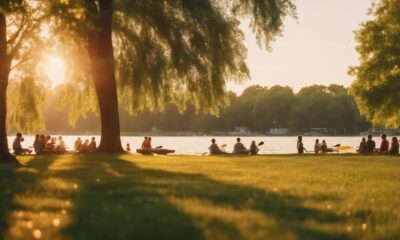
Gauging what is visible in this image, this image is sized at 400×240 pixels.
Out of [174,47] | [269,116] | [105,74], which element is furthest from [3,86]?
[269,116]

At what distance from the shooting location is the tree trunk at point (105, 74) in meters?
27.2

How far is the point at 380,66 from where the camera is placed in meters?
42.0

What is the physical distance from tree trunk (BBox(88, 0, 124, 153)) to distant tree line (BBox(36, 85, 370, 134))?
5660 inches

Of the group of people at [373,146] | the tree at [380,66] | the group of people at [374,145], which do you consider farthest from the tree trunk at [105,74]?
the tree at [380,66]

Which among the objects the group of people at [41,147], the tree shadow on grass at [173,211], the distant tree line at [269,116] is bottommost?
the tree shadow on grass at [173,211]

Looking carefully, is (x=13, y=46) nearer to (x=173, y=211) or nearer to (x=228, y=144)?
(x=173, y=211)

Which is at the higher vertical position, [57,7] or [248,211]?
[57,7]

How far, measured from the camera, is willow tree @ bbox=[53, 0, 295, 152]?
27531mm

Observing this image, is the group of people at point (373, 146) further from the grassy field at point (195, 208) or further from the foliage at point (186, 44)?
the grassy field at point (195, 208)

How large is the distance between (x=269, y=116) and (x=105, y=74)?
16049 centimetres

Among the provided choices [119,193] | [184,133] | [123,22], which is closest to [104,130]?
[123,22]

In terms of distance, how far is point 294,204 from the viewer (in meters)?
8.96

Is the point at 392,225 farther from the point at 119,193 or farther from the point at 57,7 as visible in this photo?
the point at 57,7

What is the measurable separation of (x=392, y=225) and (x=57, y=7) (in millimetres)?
10263
